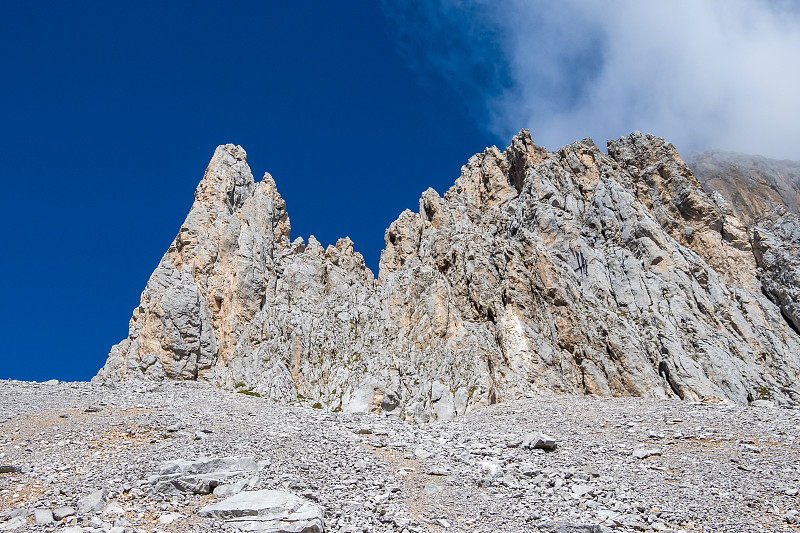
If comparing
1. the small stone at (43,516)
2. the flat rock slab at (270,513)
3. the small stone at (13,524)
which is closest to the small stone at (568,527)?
the flat rock slab at (270,513)

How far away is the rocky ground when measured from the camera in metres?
16.0

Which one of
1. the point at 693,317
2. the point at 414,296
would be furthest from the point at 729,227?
the point at 414,296

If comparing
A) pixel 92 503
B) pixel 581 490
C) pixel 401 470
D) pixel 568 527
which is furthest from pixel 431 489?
pixel 92 503

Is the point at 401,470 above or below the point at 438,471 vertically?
above

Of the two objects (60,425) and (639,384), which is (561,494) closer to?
(60,425)

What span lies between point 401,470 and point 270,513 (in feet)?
24.1

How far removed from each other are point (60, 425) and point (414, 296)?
38908 mm

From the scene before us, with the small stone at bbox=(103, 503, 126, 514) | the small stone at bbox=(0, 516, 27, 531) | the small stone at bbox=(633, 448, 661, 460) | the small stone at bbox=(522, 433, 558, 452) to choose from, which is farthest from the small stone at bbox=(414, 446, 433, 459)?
the small stone at bbox=(0, 516, 27, 531)

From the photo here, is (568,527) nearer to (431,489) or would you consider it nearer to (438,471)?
(431,489)

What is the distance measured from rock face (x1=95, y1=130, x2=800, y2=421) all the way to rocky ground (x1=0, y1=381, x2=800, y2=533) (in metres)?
18.0

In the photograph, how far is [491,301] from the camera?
188 ft

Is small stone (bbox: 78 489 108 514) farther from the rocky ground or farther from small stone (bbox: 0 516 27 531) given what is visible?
small stone (bbox: 0 516 27 531)

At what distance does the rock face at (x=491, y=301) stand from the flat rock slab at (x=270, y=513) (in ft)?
91.6

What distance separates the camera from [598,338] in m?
55.5
